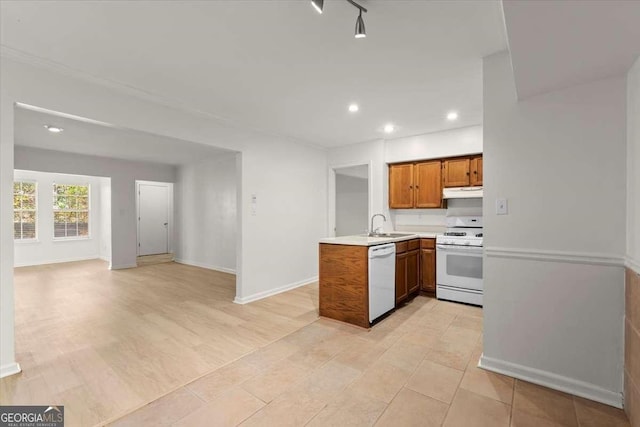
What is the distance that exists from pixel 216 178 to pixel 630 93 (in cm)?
632

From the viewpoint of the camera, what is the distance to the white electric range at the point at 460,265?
149 inches

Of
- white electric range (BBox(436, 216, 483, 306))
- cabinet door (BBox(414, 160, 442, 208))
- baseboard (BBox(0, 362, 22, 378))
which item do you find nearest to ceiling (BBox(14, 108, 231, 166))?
baseboard (BBox(0, 362, 22, 378))

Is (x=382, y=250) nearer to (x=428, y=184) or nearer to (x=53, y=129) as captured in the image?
(x=428, y=184)

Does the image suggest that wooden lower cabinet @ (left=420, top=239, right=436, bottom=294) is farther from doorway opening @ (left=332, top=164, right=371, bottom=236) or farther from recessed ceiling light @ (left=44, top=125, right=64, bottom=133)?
recessed ceiling light @ (left=44, top=125, right=64, bottom=133)

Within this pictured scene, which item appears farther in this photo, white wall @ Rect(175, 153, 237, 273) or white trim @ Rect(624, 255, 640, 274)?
white wall @ Rect(175, 153, 237, 273)

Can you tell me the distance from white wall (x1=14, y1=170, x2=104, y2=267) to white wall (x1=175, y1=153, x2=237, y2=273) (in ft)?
6.12

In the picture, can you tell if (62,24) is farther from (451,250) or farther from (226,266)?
(226,266)

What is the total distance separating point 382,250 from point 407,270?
0.91 meters

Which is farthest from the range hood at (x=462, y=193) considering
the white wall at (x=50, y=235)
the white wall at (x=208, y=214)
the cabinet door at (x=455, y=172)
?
the white wall at (x=50, y=235)

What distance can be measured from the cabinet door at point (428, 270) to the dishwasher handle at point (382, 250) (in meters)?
1.06

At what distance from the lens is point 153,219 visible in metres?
7.74

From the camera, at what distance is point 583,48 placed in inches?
60.1

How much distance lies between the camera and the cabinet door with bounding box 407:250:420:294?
158 inches

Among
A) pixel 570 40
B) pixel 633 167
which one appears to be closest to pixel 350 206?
pixel 633 167
